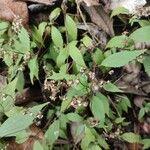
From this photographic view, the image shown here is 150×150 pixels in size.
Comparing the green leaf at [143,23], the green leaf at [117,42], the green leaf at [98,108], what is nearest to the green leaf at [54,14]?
the green leaf at [117,42]

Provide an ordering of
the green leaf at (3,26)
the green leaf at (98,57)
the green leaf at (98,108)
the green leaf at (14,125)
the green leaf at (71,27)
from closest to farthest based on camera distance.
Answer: the green leaf at (14,125), the green leaf at (98,108), the green leaf at (98,57), the green leaf at (71,27), the green leaf at (3,26)

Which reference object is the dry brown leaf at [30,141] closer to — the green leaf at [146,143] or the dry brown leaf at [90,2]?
the green leaf at [146,143]

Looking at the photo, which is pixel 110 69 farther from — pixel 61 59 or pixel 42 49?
pixel 42 49

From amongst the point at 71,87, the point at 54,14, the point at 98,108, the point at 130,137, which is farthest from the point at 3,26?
the point at 130,137

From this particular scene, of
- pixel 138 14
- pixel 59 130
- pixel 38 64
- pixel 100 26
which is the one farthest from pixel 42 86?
pixel 138 14

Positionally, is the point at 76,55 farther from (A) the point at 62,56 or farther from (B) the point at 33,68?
(B) the point at 33,68

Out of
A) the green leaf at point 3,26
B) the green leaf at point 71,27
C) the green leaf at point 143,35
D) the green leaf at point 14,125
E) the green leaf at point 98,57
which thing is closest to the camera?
the green leaf at point 14,125

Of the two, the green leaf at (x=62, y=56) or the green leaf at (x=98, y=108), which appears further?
the green leaf at (x=62, y=56)
